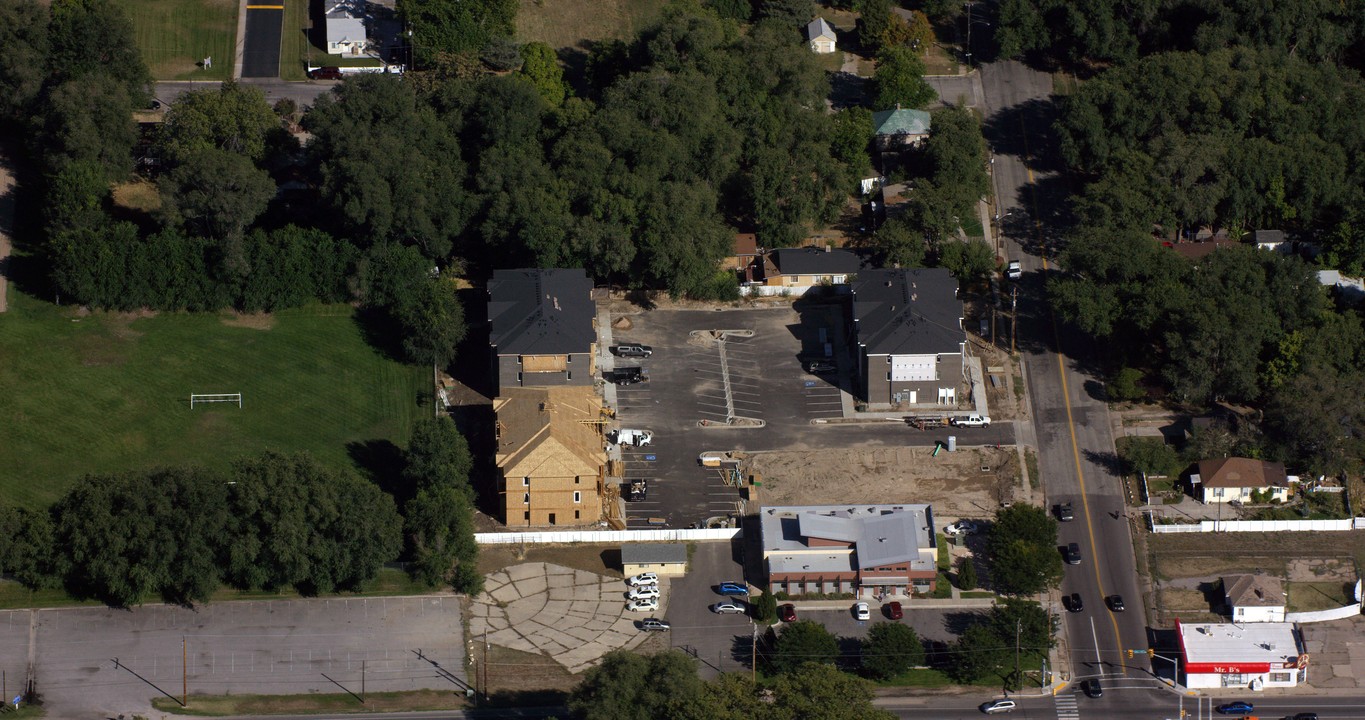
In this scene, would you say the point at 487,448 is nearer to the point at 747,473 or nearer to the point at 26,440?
the point at 747,473

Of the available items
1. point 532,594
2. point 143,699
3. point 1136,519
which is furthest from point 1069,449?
point 143,699

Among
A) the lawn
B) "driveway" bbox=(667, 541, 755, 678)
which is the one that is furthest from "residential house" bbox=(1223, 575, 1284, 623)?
the lawn

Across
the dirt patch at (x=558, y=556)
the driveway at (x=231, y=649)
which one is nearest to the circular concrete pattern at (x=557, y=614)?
the dirt patch at (x=558, y=556)

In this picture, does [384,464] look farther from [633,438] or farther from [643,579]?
[643,579]

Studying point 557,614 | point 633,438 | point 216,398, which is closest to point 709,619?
point 557,614

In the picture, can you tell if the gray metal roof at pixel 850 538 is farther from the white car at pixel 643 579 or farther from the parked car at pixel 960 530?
the white car at pixel 643 579
